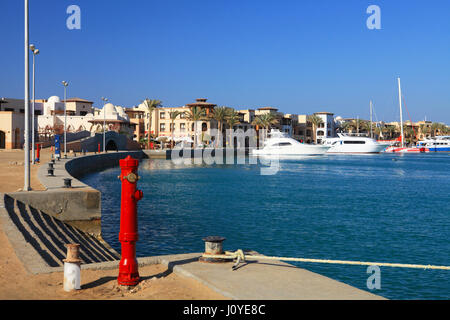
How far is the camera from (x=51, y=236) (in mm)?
12734

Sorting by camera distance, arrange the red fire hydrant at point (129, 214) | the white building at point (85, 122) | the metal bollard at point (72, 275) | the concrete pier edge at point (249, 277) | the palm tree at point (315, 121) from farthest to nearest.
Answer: the palm tree at point (315, 121), the white building at point (85, 122), the red fire hydrant at point (129, 214), the metal bollard at point (72, 275), the concrete pier edge at point (249, 277)

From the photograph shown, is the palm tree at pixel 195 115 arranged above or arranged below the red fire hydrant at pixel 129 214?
above

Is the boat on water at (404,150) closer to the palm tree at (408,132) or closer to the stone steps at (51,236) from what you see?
the palm tree at (408,132)

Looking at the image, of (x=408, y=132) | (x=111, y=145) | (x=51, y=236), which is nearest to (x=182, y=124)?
(x=111, y=145)

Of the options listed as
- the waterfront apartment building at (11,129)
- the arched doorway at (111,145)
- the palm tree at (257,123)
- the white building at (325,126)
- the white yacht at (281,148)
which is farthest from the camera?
the white building at (325,126)

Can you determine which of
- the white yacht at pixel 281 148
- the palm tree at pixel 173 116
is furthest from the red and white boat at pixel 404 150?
the palm tree at pixel 173 116

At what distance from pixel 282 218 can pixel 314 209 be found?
3636mm

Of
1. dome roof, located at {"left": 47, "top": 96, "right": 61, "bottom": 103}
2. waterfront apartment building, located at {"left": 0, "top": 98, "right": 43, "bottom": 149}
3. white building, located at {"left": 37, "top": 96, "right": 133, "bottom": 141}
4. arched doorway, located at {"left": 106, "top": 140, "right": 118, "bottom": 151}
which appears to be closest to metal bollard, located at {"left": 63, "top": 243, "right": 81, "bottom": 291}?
waterfront apartment building, located at {"left": 0, "top": 98, "right": 43, "bottom": 149}

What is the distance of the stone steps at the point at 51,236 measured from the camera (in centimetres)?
1117

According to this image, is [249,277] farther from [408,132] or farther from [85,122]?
[408,132]

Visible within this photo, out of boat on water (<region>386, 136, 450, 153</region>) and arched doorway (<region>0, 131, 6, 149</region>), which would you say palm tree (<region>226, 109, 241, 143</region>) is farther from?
arched doorway (<region>0, 131, 6, 149</region>)
